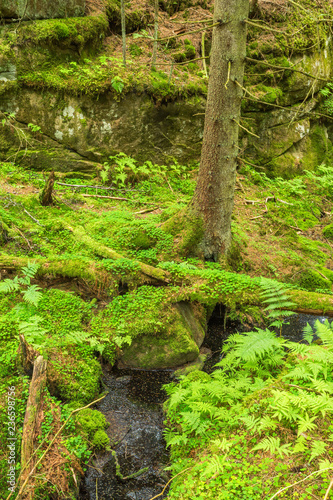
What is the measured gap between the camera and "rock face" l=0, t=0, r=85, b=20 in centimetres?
863

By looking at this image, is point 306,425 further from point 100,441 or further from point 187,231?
point 187,231

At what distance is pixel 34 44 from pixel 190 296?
8353mm

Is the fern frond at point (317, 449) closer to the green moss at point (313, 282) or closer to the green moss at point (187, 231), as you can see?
the green moss at point (187, 231)

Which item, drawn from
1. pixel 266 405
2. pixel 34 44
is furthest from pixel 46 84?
pixel 266 405

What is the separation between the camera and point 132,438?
4129 millimetres

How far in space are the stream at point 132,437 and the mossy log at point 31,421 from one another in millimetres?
733

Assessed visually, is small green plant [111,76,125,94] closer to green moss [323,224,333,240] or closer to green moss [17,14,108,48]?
green moss [17,14,108,48]

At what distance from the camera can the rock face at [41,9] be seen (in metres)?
8.63

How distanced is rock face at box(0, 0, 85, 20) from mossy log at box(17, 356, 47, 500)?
8918 mm

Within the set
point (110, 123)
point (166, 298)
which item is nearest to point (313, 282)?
point (166, 298)

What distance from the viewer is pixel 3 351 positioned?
4000 mm

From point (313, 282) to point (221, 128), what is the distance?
3842 millimetres

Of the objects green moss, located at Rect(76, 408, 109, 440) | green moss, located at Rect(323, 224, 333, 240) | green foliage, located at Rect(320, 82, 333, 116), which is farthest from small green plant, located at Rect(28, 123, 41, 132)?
green foliage, located at Rect(320, 82, 333, 116)

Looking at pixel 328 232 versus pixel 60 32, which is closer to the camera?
pixel 60 32
